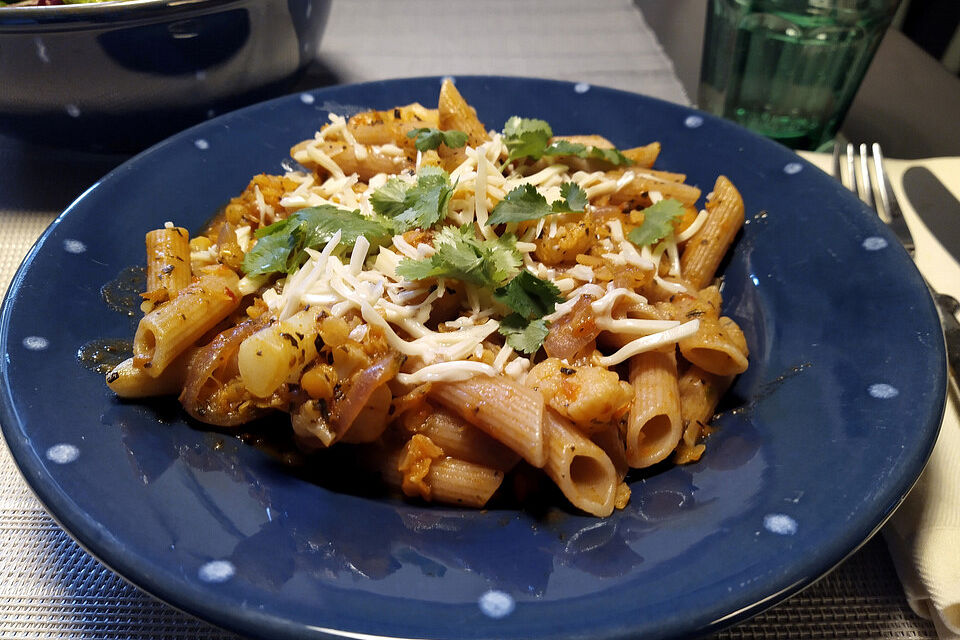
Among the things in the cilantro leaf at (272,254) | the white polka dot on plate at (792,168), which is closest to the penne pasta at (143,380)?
the cilantro leaf at (272,254)

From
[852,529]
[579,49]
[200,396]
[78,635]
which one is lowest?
[579,49]

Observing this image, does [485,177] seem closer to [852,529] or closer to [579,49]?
[852,529]

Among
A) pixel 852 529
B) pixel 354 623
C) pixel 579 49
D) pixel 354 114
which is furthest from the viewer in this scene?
pixel 579 49

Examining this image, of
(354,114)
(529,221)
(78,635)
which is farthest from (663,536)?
(354,114)

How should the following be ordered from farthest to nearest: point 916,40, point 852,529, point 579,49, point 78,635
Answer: point 916,40
point 579,49
point 78,635
point 852,529

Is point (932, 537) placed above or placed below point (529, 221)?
below

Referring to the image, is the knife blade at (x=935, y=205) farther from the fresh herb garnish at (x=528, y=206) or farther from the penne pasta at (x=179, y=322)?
the penne pasta at (x=179, y=322)

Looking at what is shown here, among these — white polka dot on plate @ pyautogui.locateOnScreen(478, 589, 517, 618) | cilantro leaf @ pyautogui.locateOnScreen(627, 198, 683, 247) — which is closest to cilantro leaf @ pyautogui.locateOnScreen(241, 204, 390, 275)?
cilantro leaf @ pyautogui.locateOnScreen(627, 198, 683, 247)
